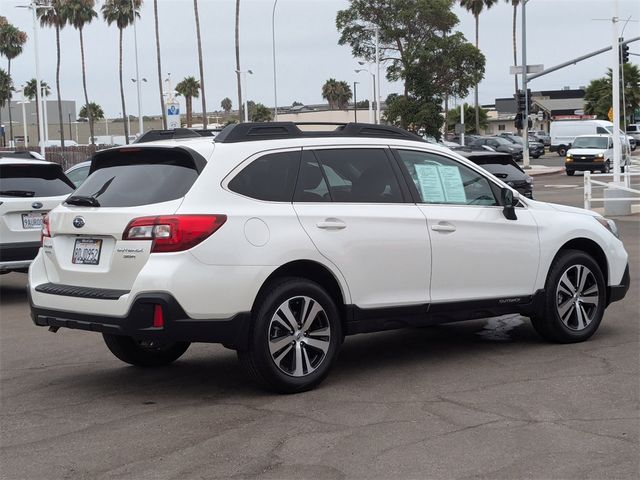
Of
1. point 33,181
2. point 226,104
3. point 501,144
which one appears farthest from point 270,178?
point 226,104

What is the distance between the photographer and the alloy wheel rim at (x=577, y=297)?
812 cm

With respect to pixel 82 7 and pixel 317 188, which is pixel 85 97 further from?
pixel 317 188

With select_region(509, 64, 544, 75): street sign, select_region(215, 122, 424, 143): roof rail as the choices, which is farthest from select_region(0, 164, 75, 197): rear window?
select_region(509, 64, 544, 75): street sign

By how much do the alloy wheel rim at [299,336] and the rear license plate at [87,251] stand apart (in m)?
1.26

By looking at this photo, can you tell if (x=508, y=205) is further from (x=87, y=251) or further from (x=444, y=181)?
(x=87, y=251)

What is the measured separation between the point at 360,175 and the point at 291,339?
4.58 feet

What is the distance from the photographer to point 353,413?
609 centimetres

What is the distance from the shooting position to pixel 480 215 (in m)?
7.71

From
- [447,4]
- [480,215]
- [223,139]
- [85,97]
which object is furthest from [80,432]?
[85,97]

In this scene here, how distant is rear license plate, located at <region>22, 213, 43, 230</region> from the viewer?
37.7 ft

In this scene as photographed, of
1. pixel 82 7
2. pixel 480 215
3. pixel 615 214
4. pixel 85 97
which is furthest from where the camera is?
pixel 85 97

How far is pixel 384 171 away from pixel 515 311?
1655 mm

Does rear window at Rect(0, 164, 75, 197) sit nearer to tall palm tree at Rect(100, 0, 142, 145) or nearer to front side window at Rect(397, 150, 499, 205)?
front side window at Rect(397, 150, 499, 205)

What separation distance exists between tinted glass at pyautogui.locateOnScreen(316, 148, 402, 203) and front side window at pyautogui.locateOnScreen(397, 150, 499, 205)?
0.77 feet
